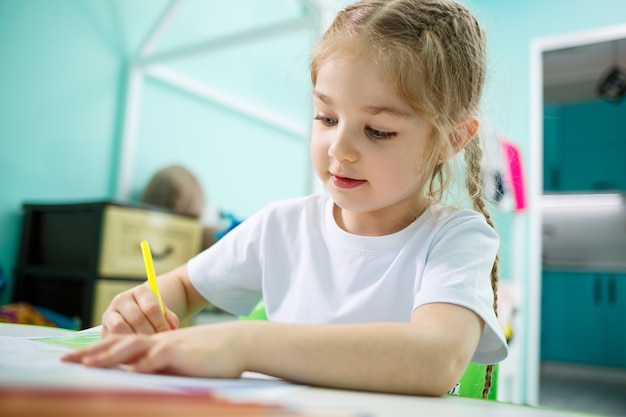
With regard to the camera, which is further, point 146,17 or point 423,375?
point 146,17

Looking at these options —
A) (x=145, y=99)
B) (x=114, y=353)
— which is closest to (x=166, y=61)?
(x=145, y=99)

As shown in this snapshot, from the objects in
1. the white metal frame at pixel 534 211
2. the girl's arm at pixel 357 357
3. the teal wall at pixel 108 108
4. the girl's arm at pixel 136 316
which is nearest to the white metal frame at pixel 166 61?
the teal wall at pixel 108 108

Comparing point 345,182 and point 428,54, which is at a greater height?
point 428,54

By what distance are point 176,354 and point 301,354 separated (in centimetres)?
8

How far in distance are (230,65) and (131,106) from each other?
83 centimetres

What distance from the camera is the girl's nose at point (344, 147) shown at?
1.88 feet

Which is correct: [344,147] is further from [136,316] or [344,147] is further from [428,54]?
[136,316]

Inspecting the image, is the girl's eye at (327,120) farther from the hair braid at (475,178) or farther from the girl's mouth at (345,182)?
the hair braid at (475,178)

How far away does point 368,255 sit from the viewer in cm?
65

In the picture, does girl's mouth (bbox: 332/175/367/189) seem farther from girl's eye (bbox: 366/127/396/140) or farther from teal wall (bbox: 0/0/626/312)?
teal wall (bbox: 0/0/626/312)

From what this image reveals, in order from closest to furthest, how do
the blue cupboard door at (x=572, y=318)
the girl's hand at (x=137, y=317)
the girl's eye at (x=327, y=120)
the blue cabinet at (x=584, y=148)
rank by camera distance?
1. the girl's hand at (x=137, y=317)
2. the girl's eye at (x=327, y=120)
3. the blue cupboard door at (x=572, y=318)
4. the blue cabinet at (x=584, y=148)

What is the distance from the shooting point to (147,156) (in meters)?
2.52

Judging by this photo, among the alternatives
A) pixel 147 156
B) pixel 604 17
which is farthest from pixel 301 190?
pixel 604 17

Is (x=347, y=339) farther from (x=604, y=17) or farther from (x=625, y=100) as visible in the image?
(x=625, y=100)
